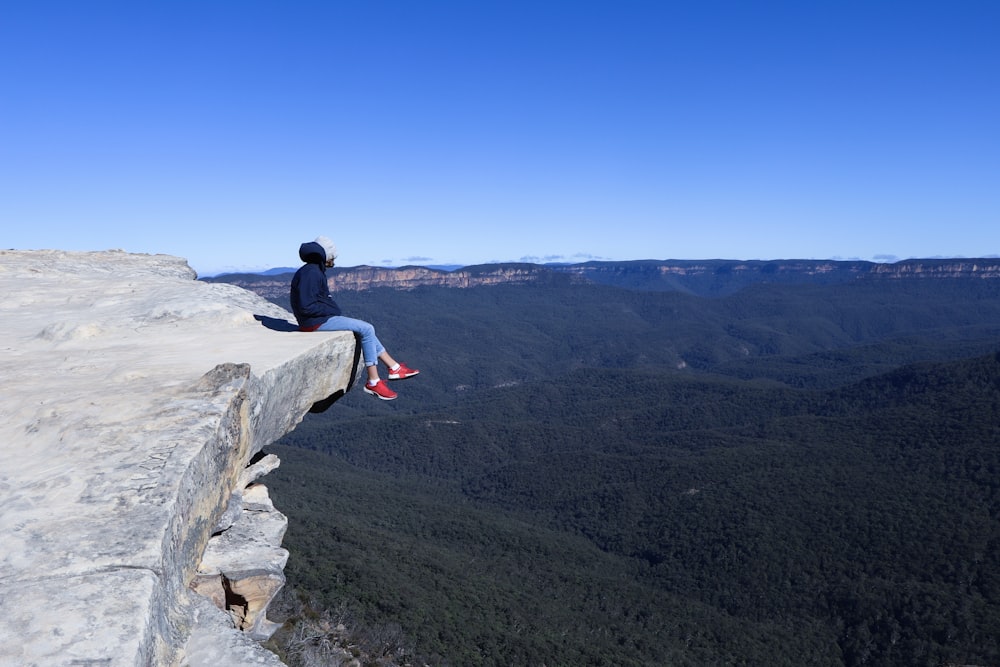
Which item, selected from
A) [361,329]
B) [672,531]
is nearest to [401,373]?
[361,329]

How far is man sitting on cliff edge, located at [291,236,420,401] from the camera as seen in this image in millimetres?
10375

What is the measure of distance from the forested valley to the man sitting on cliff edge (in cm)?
1186

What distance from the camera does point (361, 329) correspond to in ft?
34.6

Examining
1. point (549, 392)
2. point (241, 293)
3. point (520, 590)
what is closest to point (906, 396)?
point (549, 392)

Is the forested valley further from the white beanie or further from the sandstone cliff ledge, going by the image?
the white beanie

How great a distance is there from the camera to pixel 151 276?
51.5ft

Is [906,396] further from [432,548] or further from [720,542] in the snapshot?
[432,548]

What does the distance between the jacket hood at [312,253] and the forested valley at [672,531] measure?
13.0 m

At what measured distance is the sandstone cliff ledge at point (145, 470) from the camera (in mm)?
4293

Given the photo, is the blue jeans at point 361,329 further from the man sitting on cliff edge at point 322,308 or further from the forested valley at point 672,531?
the forested valley at point 672,531

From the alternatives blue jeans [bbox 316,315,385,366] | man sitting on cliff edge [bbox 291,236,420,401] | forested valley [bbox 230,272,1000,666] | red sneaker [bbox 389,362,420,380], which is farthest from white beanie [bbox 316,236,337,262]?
forested valley [bbox 230,272,1000,666]

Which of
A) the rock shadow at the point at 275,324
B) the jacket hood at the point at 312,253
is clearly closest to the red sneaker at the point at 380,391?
the rock shadow at the point at 275,324

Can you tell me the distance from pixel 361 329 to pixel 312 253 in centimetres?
146

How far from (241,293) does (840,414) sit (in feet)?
348
